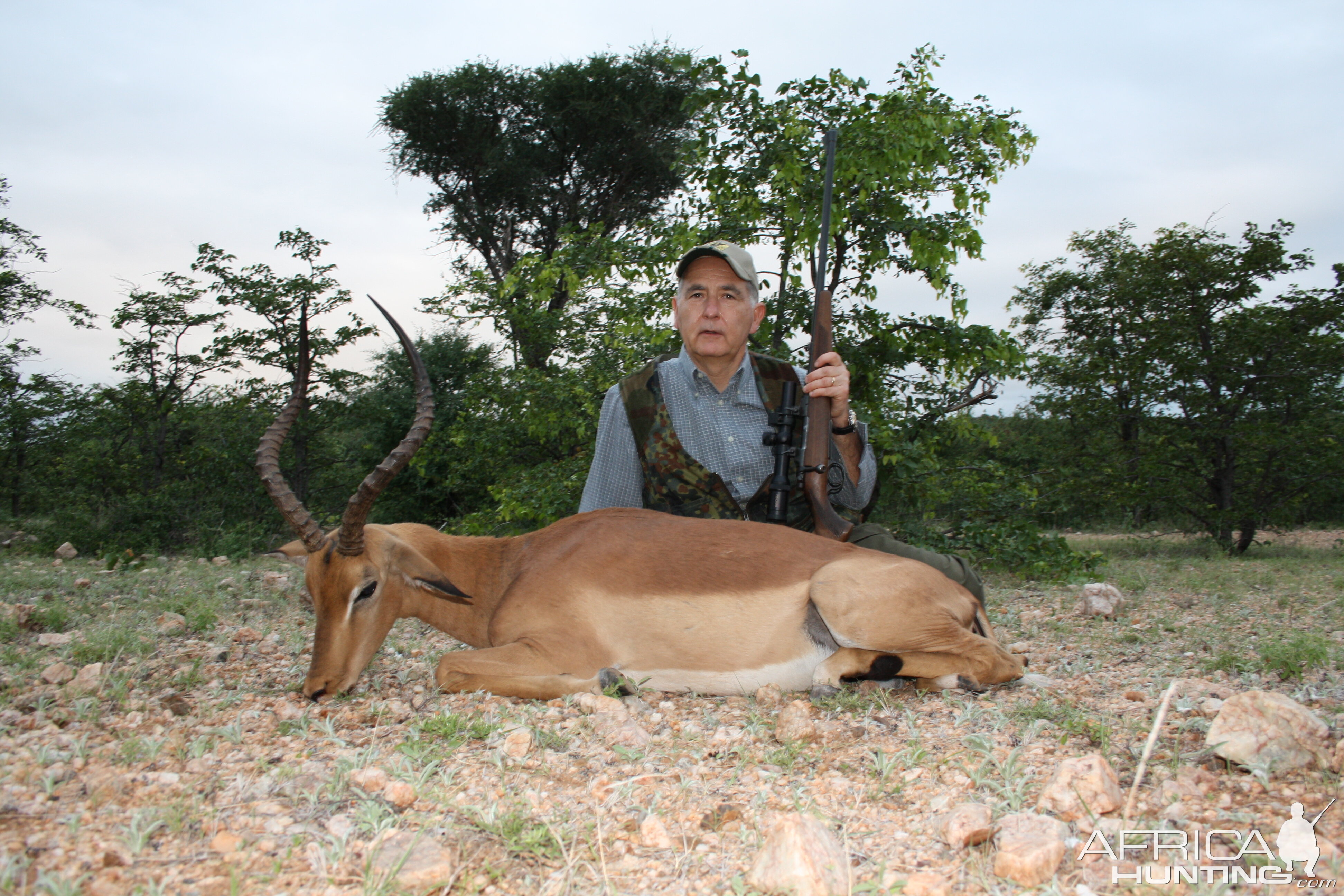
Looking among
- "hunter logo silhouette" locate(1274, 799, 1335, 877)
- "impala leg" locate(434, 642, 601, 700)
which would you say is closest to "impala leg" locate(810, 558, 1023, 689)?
"impala leg" locate(434, 642, 601, 700)

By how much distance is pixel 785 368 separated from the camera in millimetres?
5508

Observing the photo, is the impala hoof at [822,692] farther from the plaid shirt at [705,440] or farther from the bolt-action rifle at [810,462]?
the plaid shirt at [705,440]

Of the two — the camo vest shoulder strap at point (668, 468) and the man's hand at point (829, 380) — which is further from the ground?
the man's hand at point (829, 380)

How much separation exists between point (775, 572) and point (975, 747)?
1161 millimetres

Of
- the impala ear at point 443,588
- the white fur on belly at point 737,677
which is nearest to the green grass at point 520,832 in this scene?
the white fur on belly at point 737,677

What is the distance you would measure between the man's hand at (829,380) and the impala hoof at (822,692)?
167 centimetres

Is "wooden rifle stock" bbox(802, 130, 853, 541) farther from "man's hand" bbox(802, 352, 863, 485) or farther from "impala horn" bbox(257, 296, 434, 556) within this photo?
"impala horn" bbox(257, 296, 434, 556)

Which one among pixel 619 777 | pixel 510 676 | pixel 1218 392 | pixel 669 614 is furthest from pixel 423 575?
pixel 1218 392

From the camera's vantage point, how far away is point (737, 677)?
3.80 m

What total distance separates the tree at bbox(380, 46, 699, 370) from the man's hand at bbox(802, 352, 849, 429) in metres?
16.7

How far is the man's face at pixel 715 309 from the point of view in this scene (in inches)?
201

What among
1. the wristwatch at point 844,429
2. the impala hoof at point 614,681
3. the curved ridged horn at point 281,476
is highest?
the wristwatch at point 844,429

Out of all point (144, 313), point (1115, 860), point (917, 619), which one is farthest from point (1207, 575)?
point (144, 313)

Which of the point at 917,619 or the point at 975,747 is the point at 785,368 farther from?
the point at 975,747
